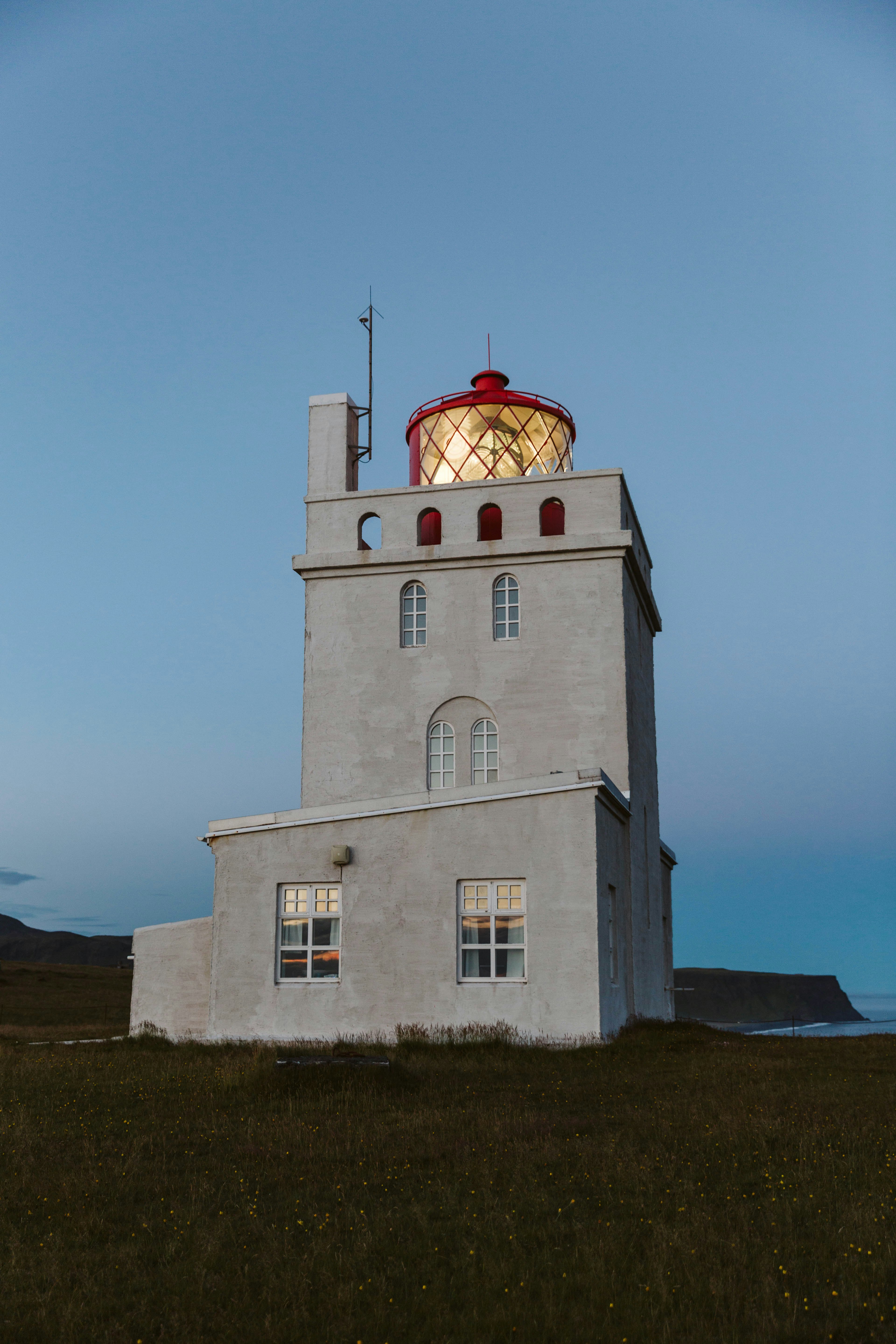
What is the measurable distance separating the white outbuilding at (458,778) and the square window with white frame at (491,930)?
0.12 ft

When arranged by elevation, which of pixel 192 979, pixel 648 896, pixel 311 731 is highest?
pixel 311 731

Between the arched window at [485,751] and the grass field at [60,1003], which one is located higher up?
the arched window at [485,751]

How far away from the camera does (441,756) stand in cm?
2584

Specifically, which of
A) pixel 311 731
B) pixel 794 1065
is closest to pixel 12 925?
pixel 311 731

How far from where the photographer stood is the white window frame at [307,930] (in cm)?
1988

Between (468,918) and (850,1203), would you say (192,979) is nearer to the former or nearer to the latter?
(468,918)

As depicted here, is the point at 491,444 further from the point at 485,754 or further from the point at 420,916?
the point at 420,916

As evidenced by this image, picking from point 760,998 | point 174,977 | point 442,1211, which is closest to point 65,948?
point 760,998

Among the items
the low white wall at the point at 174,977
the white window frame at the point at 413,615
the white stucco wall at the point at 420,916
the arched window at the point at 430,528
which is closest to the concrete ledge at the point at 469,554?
the white window frame at the point at 413,615

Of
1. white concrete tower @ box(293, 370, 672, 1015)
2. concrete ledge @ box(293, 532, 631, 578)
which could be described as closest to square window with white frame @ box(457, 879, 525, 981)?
white concrete tower @ box(293, 370, 672, 1015)

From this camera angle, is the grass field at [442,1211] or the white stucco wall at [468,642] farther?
the white stucco wall at [468,642]

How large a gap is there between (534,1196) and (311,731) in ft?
62.1

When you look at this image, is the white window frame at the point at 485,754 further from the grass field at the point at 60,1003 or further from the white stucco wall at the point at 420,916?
the grass field at the point at 60,1003

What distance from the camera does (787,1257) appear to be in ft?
22.8
